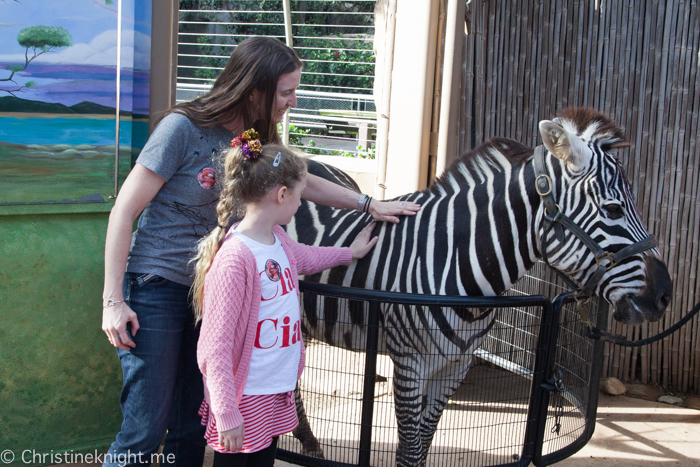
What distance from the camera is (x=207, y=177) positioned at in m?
2.02

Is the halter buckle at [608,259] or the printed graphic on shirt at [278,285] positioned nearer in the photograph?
the printed graphic on shirt at [278,285]

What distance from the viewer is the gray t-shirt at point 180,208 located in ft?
6.49

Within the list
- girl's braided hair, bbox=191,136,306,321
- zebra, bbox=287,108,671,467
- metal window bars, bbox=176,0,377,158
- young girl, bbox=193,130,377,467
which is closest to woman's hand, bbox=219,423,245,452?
young girl, bbox=193,130,377,467

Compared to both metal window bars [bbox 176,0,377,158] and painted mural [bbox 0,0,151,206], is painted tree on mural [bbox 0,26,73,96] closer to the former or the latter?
painted mural [bbox 0,0,151,206]

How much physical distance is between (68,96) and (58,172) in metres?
0.35

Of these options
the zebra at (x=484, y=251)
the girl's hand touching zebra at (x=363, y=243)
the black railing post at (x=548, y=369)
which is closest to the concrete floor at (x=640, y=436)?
the zebra at (x=484, y=251)

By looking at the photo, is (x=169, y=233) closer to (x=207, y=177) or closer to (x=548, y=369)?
(x=207, y=177)

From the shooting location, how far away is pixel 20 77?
8.02 ft

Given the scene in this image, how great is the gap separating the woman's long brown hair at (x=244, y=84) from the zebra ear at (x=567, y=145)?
1000 millimetres

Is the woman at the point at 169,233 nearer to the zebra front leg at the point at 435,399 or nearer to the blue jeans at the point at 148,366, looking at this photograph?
the blue jeans at the point at 148,366

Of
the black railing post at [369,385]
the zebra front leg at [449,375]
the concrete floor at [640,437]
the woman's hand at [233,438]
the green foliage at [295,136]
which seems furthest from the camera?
the green foliage at [295,136]

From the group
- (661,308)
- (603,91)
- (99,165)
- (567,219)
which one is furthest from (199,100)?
(603,91)

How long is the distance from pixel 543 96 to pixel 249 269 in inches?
125

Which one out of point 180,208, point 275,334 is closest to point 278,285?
point 275,334
